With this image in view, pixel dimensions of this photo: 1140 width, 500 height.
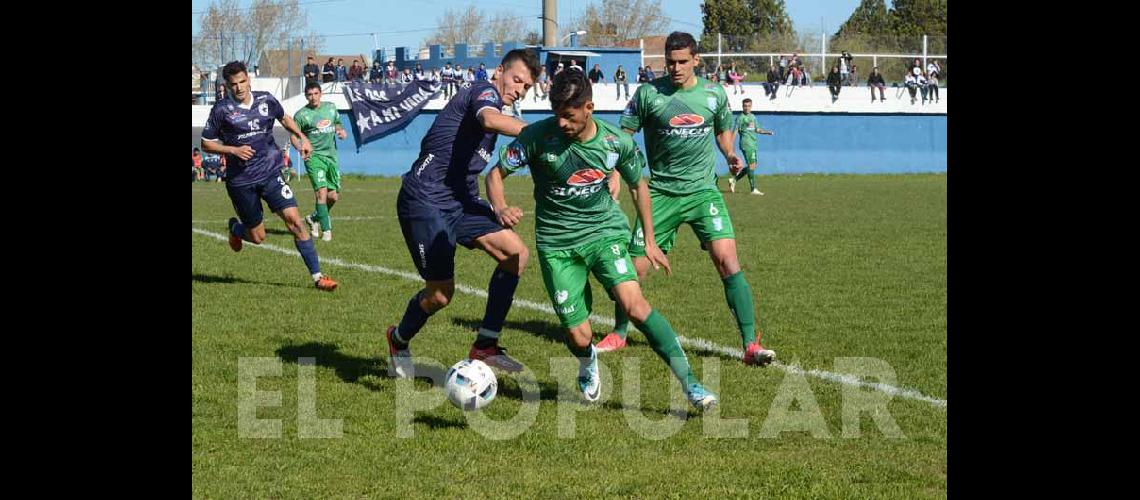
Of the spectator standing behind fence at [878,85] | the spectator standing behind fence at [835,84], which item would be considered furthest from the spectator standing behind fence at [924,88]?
the spectator standing behind fence at [835,84]

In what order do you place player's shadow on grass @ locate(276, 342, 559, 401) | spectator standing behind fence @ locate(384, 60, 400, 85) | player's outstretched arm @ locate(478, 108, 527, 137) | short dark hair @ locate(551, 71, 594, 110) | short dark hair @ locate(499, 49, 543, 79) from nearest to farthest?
short dark hair @ locate(551, 71, 594, 110) → player's outstretched arm @ locate(478, 108, 527, 137) → player's shadow on grass @ locate(276, 342, 559, 401) → short dark hair @ locate(499, 49, 543, 79) → spectator standing behind fence @ locate(384, 60, 400, 85)

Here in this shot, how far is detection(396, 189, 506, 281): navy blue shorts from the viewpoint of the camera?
789 cm

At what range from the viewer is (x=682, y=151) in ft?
29.7

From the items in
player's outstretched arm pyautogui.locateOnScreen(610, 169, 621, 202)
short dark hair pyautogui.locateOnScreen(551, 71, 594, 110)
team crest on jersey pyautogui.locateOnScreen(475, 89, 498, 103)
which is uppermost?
team crest on jersey pyautogui.locateOnScreen(475, 89, 498, 103)

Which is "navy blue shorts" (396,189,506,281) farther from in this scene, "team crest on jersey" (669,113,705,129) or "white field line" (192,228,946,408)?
"white field line" (192,228,946,408)

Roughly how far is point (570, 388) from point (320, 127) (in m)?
12.8

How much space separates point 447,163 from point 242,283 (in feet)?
17.5

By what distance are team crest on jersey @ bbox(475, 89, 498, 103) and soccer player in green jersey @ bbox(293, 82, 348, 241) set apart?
1043cm

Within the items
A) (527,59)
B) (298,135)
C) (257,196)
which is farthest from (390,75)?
(527,59)

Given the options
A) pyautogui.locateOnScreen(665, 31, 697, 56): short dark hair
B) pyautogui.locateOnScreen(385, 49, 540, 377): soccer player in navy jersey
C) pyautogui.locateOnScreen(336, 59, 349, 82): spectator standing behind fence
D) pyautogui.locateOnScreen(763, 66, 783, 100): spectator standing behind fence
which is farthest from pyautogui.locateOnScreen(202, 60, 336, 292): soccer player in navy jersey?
pyautogui.locateOnScreen(763, 66, 783, 100): spectator standing behind fence

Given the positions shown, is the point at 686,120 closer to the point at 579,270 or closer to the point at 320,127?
the point at 579,270
